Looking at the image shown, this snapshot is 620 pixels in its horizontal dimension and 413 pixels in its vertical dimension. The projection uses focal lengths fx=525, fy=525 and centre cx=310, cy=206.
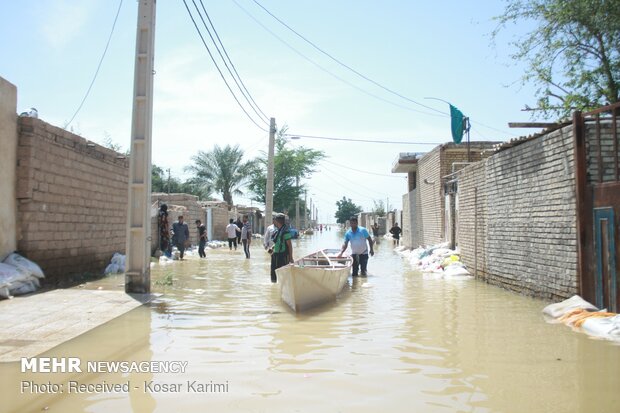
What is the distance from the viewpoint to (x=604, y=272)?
7711mm

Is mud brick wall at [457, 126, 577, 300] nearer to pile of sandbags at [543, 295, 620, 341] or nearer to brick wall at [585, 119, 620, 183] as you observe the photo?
brick wall at [585, 119, 620, 183]

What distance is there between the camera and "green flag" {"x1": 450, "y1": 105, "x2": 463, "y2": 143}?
18.9 meters

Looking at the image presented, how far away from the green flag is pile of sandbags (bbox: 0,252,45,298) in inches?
566

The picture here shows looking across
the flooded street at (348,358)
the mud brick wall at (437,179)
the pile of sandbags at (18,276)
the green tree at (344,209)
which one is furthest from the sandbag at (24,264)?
the green tree at (344,209)

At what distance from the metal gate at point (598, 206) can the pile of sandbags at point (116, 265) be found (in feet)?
34.3

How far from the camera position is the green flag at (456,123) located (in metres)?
18.9

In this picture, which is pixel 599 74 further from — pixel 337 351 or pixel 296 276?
pixel 337 351

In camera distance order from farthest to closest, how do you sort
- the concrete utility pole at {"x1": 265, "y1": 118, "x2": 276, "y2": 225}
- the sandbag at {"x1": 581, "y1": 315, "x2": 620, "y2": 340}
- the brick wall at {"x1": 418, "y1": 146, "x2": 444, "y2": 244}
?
the concrete utility pole at {"x1": 265, "y1": 118, "x2": 276, "y2": 225}
the brick wall at {"x1": 418, "y1": 146, "x2": 444, "y2": 244}
the sandbag at {"x1": 581, "y1": 315, "x2": 620, "y2": 340}

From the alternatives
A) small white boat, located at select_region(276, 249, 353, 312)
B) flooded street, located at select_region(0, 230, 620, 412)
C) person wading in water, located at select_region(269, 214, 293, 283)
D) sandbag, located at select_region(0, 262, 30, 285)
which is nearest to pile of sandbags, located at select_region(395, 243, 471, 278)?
flooded street, located at select_region(0, 230, 620, 412)

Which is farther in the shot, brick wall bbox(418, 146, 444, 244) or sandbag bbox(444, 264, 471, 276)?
brick wall bbox(418, 146, 444, 244)

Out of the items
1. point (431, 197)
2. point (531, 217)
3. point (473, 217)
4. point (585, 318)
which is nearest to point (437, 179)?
point (431, 197)

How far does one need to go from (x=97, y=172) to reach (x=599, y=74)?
14.2m

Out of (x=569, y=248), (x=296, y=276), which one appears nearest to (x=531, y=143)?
(x=569, y=248)

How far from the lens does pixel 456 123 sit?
19.0m
